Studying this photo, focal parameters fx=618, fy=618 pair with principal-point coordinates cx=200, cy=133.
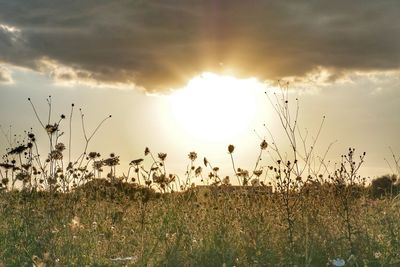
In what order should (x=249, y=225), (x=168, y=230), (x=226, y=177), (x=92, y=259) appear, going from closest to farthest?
(x=92, y=259), (x=249, y=225), (x=168, y=230), (x=226, y=177)

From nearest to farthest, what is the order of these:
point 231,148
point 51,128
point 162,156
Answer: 1. point 51,128
2. point 231,148
3. point 162,156

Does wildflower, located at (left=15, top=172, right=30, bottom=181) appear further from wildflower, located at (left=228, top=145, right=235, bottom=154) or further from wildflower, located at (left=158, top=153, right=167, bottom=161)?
wildflower, located at (left=228, top=145, right=235, bottom=154)

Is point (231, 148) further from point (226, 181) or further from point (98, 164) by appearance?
point (98, 164)

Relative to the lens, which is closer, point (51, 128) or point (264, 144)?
point (51, 128)

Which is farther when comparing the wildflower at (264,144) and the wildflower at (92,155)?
the wildflower at (92,155)

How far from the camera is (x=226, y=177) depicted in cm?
920

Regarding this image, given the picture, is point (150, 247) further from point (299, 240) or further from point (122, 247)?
point (299, 240)

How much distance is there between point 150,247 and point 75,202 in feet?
7.44

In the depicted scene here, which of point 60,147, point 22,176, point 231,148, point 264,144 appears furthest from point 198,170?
point 22,176

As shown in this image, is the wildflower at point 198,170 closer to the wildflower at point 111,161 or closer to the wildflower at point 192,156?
the wildflower at point 192,156

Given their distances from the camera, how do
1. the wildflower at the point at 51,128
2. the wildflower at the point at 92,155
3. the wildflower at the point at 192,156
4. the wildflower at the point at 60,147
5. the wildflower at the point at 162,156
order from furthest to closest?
the wildflower at the point at 192,156 → the wildflower at the point at 92,155 → the wildflower at the point at 162,156 → the wildflower at the point at 60,147 → the wildflower at the point at 51,128

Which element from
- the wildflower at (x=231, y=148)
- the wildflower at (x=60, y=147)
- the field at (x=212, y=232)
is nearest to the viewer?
the field at (x=212, y=232)

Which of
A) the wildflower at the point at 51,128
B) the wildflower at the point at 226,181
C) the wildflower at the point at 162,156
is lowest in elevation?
the wildflower at the point at 226,181

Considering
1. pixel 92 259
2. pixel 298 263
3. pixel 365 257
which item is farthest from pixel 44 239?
pixel 365 257
